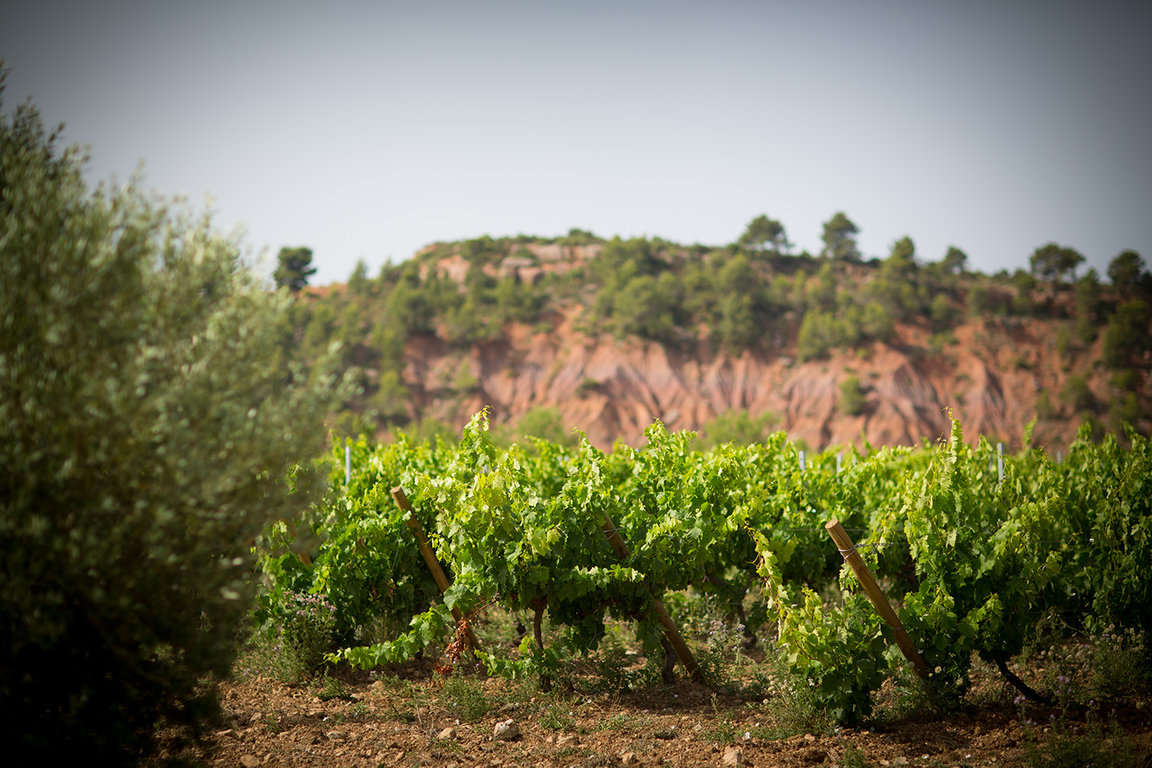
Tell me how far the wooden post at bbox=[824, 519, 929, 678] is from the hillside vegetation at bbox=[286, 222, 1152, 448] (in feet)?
116

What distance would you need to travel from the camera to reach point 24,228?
2.84 m

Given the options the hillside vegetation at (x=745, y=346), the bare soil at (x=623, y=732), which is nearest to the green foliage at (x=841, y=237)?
the hillside vegetation at (x=745, y=346)

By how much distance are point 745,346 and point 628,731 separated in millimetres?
46415

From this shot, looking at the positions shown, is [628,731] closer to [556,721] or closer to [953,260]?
[556,721]

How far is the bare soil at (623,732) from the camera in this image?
4.08 meters

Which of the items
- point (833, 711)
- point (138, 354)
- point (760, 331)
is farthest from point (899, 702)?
point (760, 331)

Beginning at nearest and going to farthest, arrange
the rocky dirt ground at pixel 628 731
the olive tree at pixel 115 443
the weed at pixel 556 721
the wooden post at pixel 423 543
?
the olive tree at pixel 115 443
the rocky dirt ground at pixel 628 731
the weed at pixel 556 721
the wooden post at pixel 423 543

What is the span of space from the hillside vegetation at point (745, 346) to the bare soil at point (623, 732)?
34.8 m

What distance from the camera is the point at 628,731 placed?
454cm

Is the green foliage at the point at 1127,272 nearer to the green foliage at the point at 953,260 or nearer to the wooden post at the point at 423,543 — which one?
the green foliage at the point at 953,260

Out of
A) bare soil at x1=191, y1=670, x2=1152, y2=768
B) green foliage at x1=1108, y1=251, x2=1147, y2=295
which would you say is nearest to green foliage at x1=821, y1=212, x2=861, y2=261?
green foliage at x1=1108, y1=251, x2=1147, y2=295

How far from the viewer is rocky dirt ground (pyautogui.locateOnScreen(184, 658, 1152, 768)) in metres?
4.08

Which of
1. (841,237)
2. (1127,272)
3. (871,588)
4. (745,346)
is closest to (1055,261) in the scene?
(1127,272)

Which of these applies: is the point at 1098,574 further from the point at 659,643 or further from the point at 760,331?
the point at 760,331
